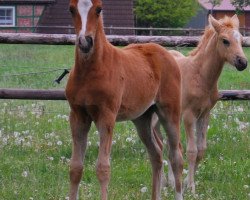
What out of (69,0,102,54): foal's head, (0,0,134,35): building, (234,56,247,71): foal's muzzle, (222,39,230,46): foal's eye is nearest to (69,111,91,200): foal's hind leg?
(69,0,102,54): foal's head

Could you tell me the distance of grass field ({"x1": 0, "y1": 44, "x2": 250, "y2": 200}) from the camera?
7512 millimetres

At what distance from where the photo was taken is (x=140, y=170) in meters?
8.42

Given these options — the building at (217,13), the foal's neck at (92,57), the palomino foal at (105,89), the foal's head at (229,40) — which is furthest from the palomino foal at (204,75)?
the building at (217,13)

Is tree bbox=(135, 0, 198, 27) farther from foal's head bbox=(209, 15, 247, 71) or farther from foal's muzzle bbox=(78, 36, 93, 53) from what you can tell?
foal's muzzle bbox=(78, 36, 93, 53)

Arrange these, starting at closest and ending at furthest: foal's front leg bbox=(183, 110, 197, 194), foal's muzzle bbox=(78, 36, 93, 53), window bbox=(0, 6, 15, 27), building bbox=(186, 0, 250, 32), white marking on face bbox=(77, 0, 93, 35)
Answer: foal's muzzle bbox=(78, 36, 93, 53) → white marking on face bbox=(77, 0, 93, 35) → foal's front leg bbox=(183, 110, 197, 194) → window bbox=(0, 6, 15, 27) → building bbox=(186, 0, 250, 32)

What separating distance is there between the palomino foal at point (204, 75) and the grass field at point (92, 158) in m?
0.39

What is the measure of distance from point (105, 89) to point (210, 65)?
315 centimetres

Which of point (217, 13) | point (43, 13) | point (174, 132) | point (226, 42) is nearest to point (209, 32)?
point (226, 42)

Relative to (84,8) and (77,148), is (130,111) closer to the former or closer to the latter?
(77,148)

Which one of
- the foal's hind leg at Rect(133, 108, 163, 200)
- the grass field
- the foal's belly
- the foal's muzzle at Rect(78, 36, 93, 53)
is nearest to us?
the foal's muzzle at Rect(78, 36, 93, 53)

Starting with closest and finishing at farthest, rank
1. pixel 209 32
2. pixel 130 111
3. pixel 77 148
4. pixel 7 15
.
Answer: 1. pixel 77 148
2. pixel 130 111
3. pixel 209 32
4. pixel 7 15

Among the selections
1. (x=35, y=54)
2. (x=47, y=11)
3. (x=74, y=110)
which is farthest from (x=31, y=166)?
(x=47, y=11)

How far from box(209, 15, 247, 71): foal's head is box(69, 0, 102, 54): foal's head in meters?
2.89

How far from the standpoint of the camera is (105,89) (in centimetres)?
616
